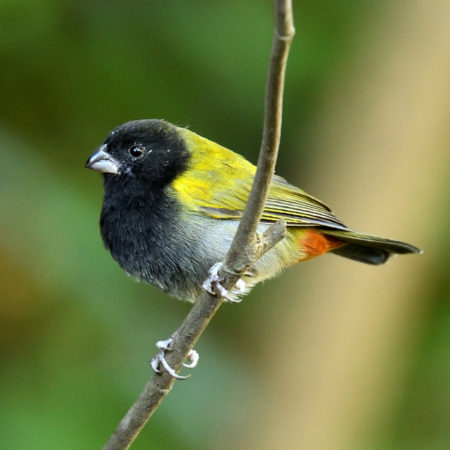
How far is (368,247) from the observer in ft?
15.9

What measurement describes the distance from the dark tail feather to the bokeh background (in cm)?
165

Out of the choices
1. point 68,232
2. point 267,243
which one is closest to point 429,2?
point 68,232

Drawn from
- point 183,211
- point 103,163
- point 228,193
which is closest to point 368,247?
point 228,193

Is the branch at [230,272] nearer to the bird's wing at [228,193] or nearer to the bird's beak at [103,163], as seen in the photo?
the bird's wing at [228,193]

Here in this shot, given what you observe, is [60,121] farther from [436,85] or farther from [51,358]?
[436,85]

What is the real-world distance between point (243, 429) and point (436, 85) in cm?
313

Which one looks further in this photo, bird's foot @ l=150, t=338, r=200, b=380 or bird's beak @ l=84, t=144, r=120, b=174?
bird's beak @ l=84, t=144, r=120, b=174

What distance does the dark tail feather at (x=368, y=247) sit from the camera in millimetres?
4562

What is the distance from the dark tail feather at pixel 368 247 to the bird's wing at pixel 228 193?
0.11 metres

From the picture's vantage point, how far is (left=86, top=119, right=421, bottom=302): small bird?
4.04 m

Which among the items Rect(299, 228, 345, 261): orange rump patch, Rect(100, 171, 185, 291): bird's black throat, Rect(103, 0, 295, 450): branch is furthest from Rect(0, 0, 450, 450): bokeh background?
Rect(103, 0, 295, 450): branch

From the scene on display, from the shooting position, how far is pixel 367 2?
721 centimetres

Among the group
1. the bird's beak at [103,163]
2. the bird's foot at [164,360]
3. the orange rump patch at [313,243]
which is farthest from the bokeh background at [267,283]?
the bird's foot at [164,360]

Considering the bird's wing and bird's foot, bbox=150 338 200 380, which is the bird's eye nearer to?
the bird's wing
